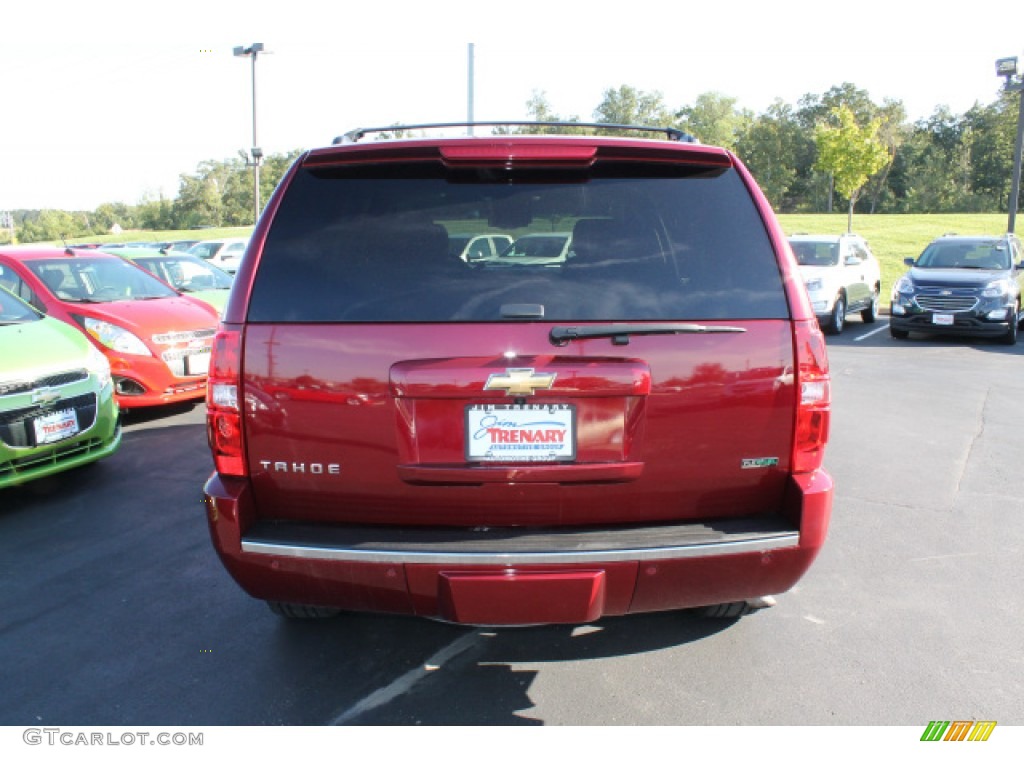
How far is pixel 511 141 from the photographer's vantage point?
8.71ft

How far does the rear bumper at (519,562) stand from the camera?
7.89 feet

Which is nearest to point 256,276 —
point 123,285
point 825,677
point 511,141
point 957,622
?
point 511,141

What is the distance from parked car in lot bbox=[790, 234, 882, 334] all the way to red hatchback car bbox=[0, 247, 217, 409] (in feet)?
32.5

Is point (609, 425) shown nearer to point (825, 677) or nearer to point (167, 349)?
point (825, 677)

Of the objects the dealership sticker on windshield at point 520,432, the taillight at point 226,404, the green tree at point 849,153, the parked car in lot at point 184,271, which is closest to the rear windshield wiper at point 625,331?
the dealership sticker on windshield at point 520,432

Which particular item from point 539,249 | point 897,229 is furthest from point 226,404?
point 897,229

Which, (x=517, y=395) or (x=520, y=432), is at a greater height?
(x=517, y=395)

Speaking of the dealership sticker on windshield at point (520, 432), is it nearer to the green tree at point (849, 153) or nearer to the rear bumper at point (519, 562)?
the rear bumper at point (519, 562)

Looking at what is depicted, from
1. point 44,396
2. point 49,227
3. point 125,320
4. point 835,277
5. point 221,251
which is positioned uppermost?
point 49,227

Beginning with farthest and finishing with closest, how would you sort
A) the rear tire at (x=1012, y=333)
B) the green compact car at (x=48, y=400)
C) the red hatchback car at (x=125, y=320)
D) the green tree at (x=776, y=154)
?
the green tree at (x=776, y=154), the rear tire at (x=1012, y=333), the red hatchback car at (x=125, y=320), the green compact car at (x=48, y=400)

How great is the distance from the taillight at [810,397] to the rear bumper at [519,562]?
84 millimetres

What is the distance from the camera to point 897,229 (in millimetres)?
42031

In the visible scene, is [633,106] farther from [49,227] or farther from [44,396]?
[44,396]

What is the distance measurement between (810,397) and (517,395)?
3.28ft
